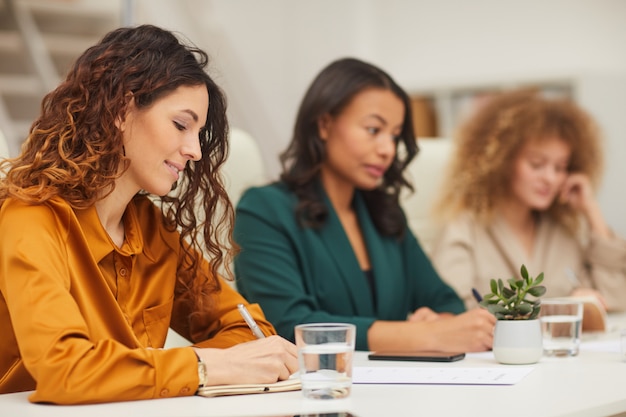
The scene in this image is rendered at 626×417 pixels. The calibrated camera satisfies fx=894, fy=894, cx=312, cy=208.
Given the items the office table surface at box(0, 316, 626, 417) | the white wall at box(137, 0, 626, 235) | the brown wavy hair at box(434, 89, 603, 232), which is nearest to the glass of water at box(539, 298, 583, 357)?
the office table surface at box(0, 316, 626, 417)

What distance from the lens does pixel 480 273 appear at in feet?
8.84

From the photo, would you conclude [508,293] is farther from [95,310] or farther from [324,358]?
[95,310]

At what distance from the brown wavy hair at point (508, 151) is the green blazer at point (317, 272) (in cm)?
47

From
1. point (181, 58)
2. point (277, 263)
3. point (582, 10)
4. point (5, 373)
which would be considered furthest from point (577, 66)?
point (5, 373)

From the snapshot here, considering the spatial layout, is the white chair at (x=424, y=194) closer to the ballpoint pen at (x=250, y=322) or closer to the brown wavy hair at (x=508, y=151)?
the brown wavy hair at (x=508, y=151)

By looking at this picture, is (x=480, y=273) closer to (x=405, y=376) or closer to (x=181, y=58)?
(x=405, y=376)

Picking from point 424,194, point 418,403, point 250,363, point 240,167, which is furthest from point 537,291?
point 424,194

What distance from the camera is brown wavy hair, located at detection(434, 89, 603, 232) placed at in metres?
2.83

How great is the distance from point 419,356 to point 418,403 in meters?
0.42

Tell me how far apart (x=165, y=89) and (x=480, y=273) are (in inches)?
58.5

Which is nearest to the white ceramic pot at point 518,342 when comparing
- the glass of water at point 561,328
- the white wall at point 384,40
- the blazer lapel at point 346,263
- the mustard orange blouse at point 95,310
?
the glass of water at point 561,328

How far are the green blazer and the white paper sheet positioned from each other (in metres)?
0.45

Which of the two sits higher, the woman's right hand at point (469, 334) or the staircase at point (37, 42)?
the staircase at point (37, 42)

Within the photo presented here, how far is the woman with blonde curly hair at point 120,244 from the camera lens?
122cm
